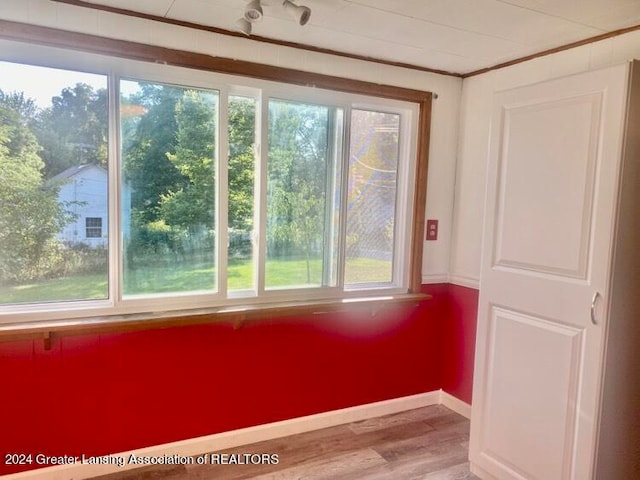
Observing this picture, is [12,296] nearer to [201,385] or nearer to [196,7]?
[201,385]

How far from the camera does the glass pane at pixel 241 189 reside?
2455mm

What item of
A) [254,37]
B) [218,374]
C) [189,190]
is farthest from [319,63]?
[218,374]

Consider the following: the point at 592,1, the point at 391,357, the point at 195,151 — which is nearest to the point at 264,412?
the point at 391,357

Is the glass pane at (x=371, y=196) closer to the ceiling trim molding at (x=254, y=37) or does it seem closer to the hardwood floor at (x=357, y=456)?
the ceiling trim molding at (x=254, y=37)

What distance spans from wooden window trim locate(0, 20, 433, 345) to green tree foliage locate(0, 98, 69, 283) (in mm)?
274

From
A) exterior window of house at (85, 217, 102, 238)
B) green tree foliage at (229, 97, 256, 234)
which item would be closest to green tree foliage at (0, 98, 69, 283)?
exterior window of house at (85, 217, 102, 238)

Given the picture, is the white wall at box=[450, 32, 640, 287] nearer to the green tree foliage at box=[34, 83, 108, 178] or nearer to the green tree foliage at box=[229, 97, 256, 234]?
the green tree foliage at box=[229, 97, 256, 234]

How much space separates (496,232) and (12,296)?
2336 millimetres

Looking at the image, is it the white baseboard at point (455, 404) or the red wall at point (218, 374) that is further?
the white baseboard at point (455, 404)

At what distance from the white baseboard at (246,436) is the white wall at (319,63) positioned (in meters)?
0.90

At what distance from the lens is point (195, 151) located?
2.35m

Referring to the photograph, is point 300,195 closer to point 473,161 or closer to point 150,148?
point 150,148

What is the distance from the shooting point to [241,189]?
2494mm

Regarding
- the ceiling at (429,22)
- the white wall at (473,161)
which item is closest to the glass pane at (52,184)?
the ceiling at (429,22)
